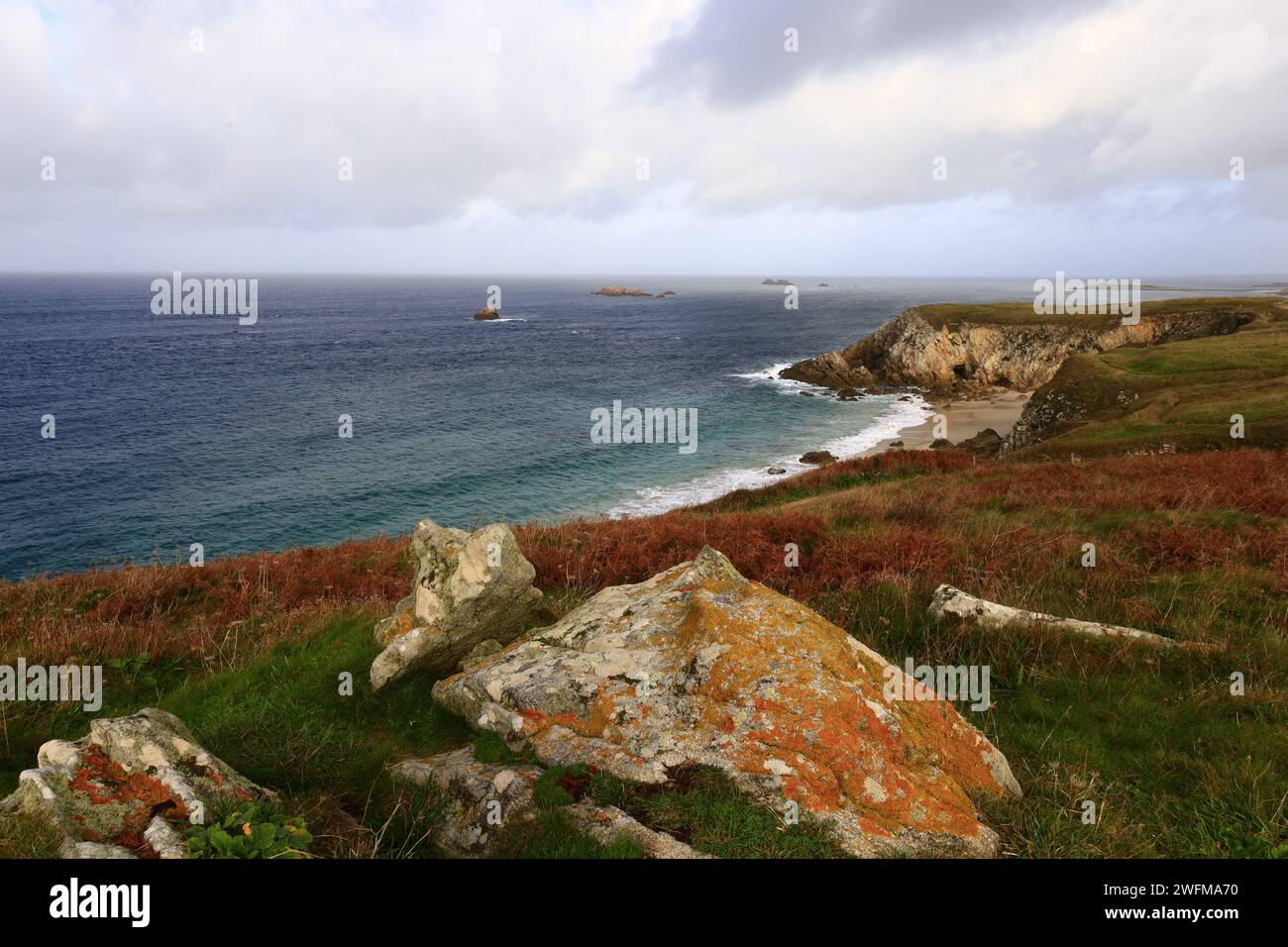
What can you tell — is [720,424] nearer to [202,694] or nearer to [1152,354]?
[1152,354]

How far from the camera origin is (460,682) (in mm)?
6363

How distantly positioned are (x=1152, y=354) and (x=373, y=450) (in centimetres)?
5372

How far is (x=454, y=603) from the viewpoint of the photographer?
287 inches

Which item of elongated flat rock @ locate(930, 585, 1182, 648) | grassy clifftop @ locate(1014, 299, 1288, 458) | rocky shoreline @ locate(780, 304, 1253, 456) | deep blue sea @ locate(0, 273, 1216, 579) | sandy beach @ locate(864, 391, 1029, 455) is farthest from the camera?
rocky shoreline @ locate(780, 304, 1253, 456)

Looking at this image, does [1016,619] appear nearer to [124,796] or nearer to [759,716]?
[759,716]

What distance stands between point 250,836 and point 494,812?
1525 millimetres

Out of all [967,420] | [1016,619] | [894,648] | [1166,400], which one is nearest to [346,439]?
[894,648]

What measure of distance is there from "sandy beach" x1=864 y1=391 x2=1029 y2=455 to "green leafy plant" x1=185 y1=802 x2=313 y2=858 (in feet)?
149

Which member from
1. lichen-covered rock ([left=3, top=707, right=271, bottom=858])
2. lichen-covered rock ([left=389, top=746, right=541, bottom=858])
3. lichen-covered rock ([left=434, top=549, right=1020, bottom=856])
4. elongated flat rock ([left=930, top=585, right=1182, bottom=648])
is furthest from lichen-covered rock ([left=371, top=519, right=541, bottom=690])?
elongated flat rock ([left=930, top=585, right=1182, bottom=648])

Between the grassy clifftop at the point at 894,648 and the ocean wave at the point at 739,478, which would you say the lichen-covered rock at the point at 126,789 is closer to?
the grassy clifftop at the point at 894,648

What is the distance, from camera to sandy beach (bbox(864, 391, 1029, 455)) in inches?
1922

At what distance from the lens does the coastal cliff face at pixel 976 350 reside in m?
62.7

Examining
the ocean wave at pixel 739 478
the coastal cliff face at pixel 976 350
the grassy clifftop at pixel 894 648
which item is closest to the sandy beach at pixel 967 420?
the ocean wave at pixel 739 478

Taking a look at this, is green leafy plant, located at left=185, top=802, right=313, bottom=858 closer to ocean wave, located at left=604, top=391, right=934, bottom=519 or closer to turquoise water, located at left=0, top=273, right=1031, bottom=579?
turquoise water, located at left=0, top=273, right=1031, bottom=579
